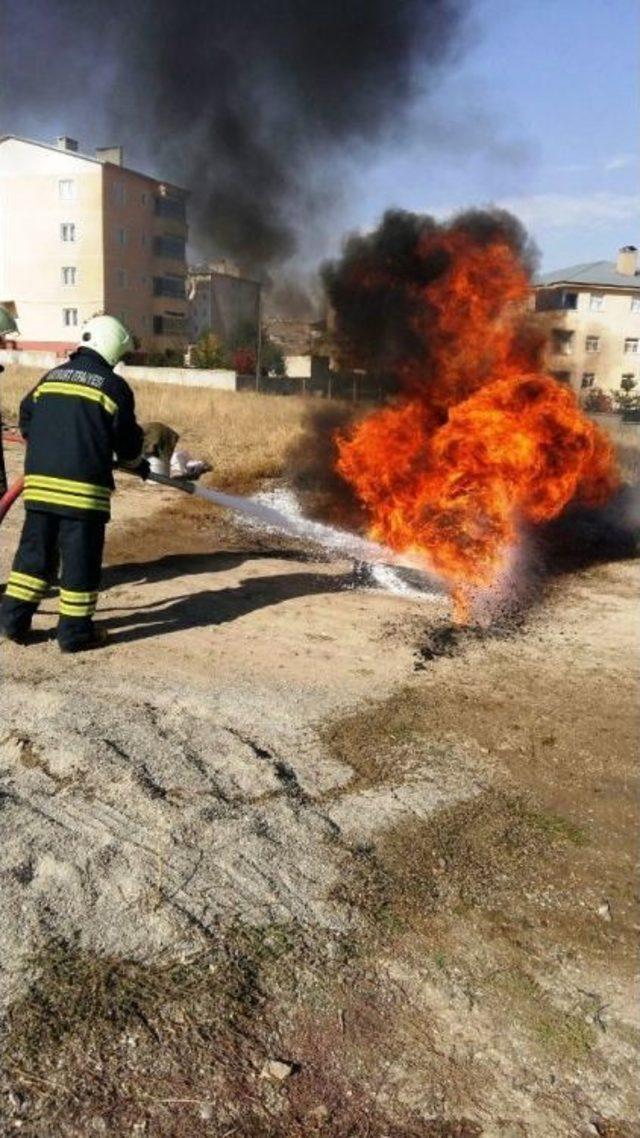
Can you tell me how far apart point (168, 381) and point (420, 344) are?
96.4ft

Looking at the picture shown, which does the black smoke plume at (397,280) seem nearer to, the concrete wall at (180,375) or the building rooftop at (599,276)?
the concrete wall at (180,375)

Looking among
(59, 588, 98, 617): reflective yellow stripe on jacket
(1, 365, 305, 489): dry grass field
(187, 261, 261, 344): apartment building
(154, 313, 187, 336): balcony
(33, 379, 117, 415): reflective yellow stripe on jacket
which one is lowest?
(59, 588, 98, 617): reflective yellow stripe on jacket

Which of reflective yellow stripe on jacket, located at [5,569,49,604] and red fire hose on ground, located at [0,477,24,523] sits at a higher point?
red fire hose on ground, located at [0,477,24,523]

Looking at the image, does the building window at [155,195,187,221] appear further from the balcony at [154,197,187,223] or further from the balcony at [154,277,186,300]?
the balcony at [154,277,186,300]

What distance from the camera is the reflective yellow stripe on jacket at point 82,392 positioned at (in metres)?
4.77

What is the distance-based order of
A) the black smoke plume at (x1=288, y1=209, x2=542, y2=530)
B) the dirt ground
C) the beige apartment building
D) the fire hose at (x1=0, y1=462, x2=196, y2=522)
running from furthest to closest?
the beige apartment building < the black smoke plume at (x1=288, y1=209, x2=542, y2=530) < the fire hose at (x1=0, y1=462, x2=196, y2=522) < the dirt ground

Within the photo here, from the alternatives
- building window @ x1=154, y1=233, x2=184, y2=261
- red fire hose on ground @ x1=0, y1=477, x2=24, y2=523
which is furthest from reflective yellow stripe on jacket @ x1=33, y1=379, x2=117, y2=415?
building window @ x1=154, y1=233, x2=184, y2=261

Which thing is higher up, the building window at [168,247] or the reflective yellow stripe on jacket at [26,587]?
the building window at [168,247]

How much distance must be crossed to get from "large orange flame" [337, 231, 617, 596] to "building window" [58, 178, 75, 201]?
138 feet

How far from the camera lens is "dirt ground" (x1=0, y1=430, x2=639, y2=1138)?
208 cm

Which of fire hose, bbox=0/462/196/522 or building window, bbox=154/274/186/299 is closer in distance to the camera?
fire hose, bbox=0/462/196/522

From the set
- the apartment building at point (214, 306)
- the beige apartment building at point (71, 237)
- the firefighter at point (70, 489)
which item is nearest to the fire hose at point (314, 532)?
the firefighter at point (70, 489)

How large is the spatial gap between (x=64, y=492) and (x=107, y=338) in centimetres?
104

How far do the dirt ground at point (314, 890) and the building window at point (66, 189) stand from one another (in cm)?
4631
